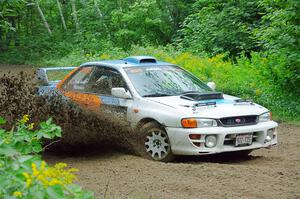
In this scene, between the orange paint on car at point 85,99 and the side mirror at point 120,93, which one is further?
the orange paint on car at point 85,99

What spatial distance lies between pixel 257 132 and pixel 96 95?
272 centimetres

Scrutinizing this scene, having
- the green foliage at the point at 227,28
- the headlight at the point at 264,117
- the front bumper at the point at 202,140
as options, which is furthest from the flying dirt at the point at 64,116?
the green foliage at the point at 227,28

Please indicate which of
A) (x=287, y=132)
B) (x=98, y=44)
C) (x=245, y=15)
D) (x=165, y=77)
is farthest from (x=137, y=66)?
(x=98, y=44)

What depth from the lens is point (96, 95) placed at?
9.76 metres

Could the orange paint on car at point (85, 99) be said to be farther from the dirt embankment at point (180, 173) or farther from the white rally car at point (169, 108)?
the dirt embankment at point (180, 173)

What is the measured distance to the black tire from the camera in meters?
8.55

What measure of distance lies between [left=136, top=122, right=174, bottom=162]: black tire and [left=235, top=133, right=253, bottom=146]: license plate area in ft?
3.15

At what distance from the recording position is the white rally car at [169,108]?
8.33 meters

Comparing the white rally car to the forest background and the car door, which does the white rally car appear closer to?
the car door

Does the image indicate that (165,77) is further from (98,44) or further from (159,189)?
(98,44)

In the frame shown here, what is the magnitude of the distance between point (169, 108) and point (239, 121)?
1031mm

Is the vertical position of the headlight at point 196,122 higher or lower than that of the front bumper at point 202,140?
higher

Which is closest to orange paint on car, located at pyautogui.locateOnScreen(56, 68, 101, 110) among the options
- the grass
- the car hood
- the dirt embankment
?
the dirt embankment

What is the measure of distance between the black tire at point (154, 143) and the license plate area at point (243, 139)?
3.15 ft
